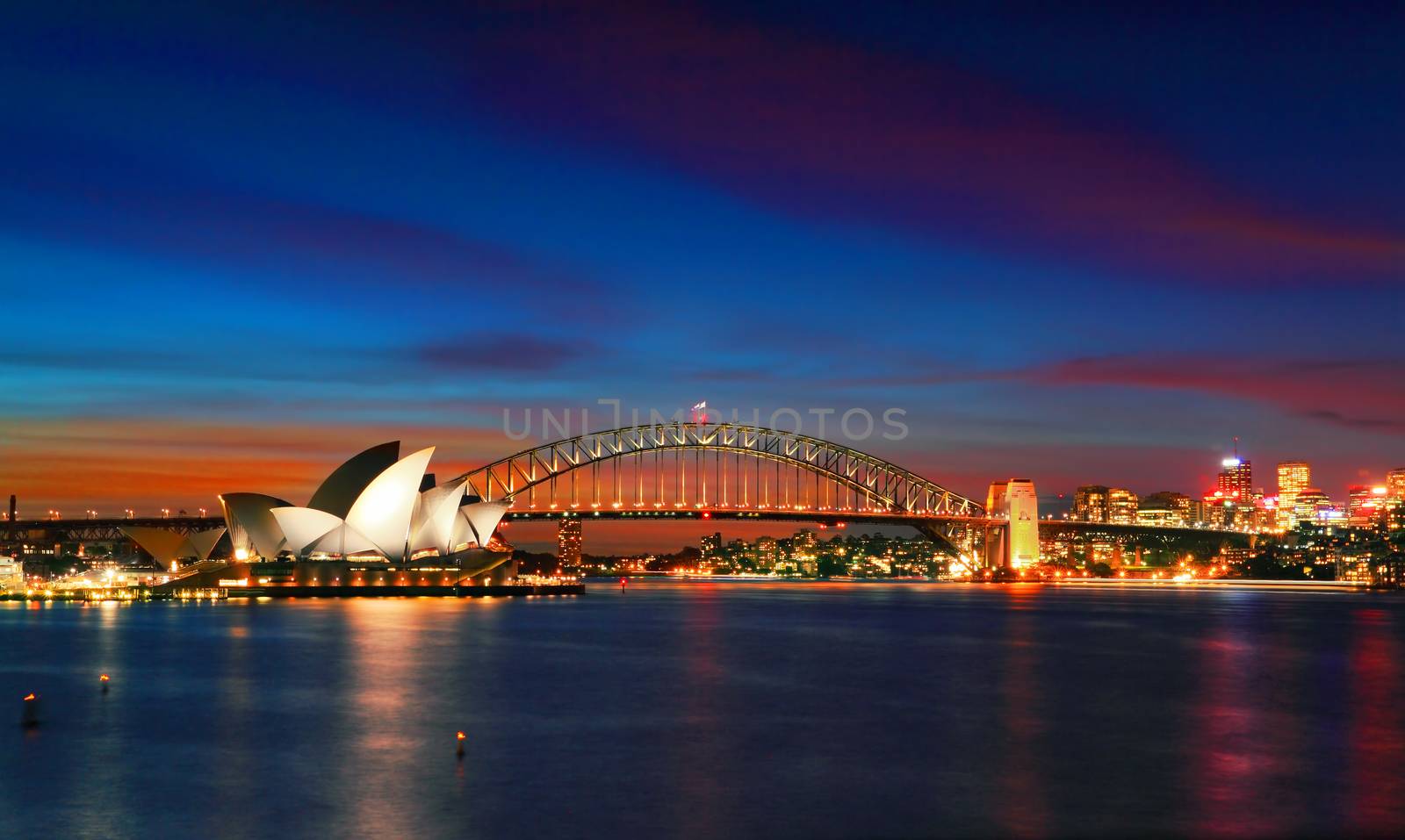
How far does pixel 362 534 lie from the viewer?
86.3 metres

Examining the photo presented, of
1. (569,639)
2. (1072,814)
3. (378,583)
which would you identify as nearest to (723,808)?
(1072,814)

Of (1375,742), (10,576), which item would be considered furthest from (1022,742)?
(10,576)

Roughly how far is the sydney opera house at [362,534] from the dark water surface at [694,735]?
32.0 meters

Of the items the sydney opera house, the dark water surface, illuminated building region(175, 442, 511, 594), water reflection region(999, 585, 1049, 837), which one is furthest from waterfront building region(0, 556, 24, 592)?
water reflection region(999, 585, 1049, 837)

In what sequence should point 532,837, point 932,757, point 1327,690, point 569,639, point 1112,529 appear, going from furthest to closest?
point 1112,529 < point 569,639 < point 1327,690 < point 932,757 < point 532,837

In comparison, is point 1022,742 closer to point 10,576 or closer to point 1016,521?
point 10,576

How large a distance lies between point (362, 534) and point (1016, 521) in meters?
73.3

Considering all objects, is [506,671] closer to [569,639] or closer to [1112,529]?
[569,639]

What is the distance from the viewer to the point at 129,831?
17188mm

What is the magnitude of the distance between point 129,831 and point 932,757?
497 inches

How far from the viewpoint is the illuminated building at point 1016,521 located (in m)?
136

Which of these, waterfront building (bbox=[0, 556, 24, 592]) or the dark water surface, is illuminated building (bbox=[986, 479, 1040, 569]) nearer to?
the dark water surface

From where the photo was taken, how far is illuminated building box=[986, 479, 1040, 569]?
136375 mm

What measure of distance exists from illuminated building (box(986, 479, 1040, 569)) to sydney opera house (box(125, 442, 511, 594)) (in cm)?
6204
